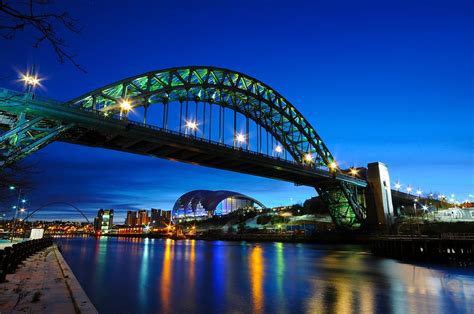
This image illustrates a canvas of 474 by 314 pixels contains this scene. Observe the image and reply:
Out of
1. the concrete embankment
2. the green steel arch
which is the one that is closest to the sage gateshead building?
the green steel arch

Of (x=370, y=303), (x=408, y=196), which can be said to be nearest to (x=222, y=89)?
(x=370, y=303)

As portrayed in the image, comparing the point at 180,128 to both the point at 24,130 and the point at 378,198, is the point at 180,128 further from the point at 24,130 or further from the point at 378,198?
the point at 378,198

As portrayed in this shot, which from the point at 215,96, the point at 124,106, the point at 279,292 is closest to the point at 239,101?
the point at 215,96

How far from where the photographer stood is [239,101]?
54.1m

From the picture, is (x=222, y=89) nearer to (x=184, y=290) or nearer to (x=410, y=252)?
(x=410, y=252)

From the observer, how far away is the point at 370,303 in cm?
1318

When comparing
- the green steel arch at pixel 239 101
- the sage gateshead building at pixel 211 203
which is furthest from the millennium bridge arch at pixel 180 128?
the sage gateshead building at pixel 211 203

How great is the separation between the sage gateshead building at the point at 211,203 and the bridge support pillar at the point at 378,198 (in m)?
83.9

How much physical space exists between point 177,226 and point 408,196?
99.1m

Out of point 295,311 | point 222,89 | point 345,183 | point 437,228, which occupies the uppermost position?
point 222,89

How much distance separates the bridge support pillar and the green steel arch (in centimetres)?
168

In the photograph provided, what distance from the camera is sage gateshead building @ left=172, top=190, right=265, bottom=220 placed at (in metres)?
151

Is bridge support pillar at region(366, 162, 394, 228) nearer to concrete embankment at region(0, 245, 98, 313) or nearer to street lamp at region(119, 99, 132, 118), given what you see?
street lamp at region(119, 99, 132, 118)

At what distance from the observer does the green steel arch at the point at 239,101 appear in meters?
34.4
